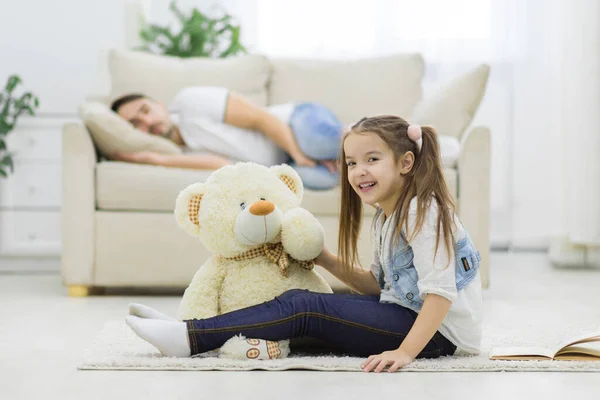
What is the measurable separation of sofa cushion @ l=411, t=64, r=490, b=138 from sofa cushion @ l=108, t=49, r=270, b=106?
26.6 inches

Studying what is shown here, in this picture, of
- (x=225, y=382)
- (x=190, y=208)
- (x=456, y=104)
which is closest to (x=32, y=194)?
(x=456, y=104)

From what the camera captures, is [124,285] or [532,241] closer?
[124,285]

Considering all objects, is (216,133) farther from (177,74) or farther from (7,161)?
(7,161)

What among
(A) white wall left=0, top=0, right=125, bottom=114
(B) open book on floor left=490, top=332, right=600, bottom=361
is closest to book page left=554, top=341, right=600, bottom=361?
(B) open book on floor left=490, top=332, right=600, bottom=361

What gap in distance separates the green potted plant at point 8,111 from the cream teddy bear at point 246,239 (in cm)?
181

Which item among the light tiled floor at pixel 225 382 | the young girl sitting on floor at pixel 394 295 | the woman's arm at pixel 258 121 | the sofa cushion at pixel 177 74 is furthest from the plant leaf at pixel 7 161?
the young girl sitting on floor at pixel 394 295

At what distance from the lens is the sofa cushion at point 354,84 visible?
3.01m

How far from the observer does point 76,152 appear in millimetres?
2436

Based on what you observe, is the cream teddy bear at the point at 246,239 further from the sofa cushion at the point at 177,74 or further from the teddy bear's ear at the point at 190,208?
the sofa cushion at the point at 177,74

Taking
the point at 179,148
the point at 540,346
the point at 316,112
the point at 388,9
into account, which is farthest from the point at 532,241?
the point at 540,346

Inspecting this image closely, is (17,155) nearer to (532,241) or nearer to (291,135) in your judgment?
(291,135)

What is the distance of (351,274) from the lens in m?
1.58

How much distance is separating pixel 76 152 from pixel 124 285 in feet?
1.43

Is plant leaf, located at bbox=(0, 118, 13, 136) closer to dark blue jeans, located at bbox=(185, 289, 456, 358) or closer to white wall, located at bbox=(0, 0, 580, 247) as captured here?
white wall, located at bbox=(0, 0, 580, 247)
